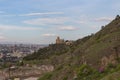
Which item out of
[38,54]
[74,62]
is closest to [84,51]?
[74,62]

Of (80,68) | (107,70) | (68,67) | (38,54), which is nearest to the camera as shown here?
(107,70)

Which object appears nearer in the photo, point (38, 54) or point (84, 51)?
point (84, 51)

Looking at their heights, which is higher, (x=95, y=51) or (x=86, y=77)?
(x=95, y=51)

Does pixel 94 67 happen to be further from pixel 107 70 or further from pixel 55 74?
pixel 55 74

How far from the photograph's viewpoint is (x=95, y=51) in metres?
16.2

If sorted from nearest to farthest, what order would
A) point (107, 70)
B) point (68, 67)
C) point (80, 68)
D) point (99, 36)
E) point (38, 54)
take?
point (107, 70)
point (80, 68)
point (68, 67)
point (99, 36)
point (38, 54)

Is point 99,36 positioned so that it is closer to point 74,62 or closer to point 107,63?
point 74,62

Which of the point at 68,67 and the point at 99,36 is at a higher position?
the point at 99,36

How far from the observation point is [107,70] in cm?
1460

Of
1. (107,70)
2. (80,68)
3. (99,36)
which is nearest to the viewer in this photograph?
(107,70)

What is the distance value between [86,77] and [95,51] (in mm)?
1761

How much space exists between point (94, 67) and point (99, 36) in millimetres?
3932

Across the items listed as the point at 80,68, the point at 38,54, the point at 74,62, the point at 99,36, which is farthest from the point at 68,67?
the point at 38,54

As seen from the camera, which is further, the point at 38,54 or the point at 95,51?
the point at 38,54
